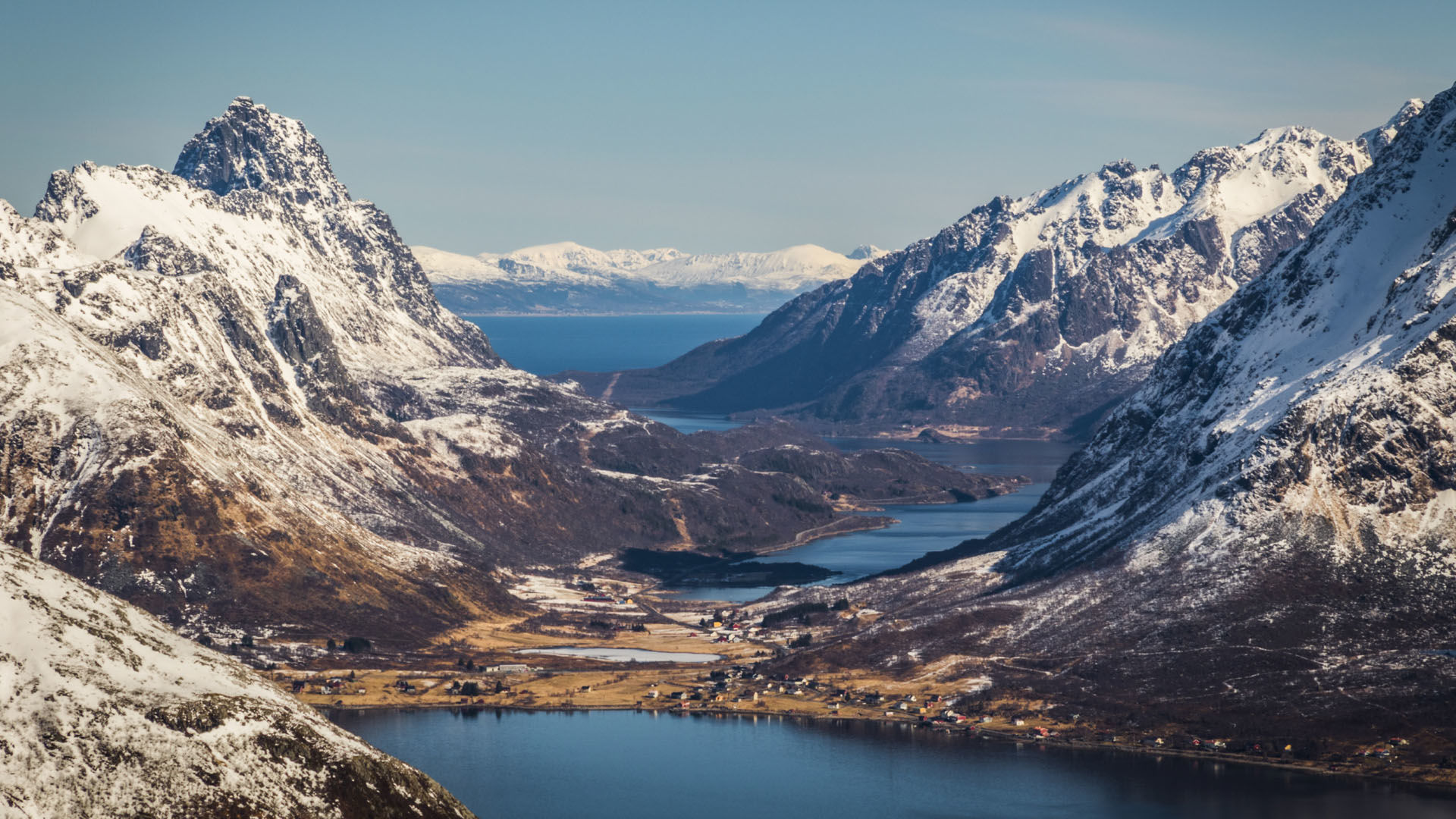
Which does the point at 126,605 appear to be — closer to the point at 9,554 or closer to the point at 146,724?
the point at 9,554

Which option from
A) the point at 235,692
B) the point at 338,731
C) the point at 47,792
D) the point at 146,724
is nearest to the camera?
the point at 47,792

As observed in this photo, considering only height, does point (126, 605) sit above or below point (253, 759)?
above

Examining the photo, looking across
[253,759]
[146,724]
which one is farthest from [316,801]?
[146,724]

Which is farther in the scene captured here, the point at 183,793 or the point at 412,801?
the point at 412,801

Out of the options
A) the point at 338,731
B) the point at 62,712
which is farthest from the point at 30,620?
the point at 338,731

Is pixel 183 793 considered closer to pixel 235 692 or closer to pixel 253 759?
→ pixel 253 759

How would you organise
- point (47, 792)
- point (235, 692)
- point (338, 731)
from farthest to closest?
point (338, 731) < point (235, 692) < point (47, 792)
